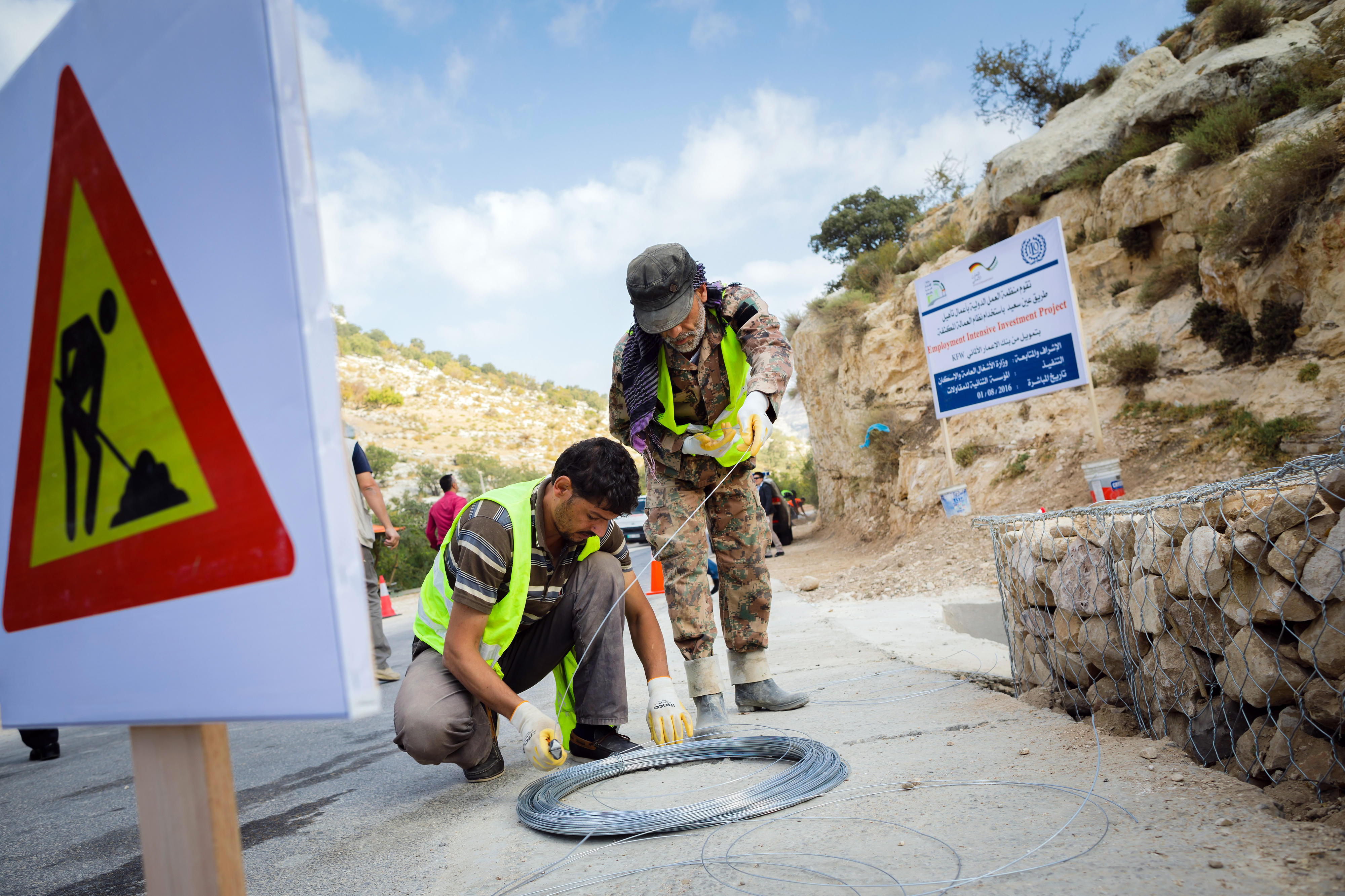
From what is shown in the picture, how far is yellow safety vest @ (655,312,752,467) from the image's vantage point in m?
3.05

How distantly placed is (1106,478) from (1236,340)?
2.41 meters

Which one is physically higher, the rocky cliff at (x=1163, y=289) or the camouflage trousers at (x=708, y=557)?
the rocky cliff at (x=1163, y=289)

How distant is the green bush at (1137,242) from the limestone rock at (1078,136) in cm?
206

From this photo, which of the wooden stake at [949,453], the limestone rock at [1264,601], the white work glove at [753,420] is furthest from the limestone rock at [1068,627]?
the wooden stake at [949,453]

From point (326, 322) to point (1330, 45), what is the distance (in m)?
11.4

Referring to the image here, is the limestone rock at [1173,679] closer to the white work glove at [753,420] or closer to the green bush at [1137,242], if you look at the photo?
the white work glove at [753,420]

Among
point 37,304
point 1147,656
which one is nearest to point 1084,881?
point 1147,656

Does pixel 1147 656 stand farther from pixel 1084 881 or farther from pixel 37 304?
pixel 37 304

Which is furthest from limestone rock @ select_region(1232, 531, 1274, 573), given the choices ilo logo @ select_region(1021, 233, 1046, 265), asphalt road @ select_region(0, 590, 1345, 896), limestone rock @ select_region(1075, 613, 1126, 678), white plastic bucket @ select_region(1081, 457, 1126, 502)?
ilo logo @ select_region(1021, 233, 1046, 265)

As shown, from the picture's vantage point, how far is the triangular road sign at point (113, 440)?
88 cm

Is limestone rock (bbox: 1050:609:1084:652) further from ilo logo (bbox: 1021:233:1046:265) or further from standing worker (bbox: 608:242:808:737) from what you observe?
ilo logo (bbox: 1021:233:1046:265)

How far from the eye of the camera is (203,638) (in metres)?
0.89

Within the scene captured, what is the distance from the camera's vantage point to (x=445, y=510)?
23.9 ft

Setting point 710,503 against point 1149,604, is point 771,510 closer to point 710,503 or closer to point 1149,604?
point 710,503
